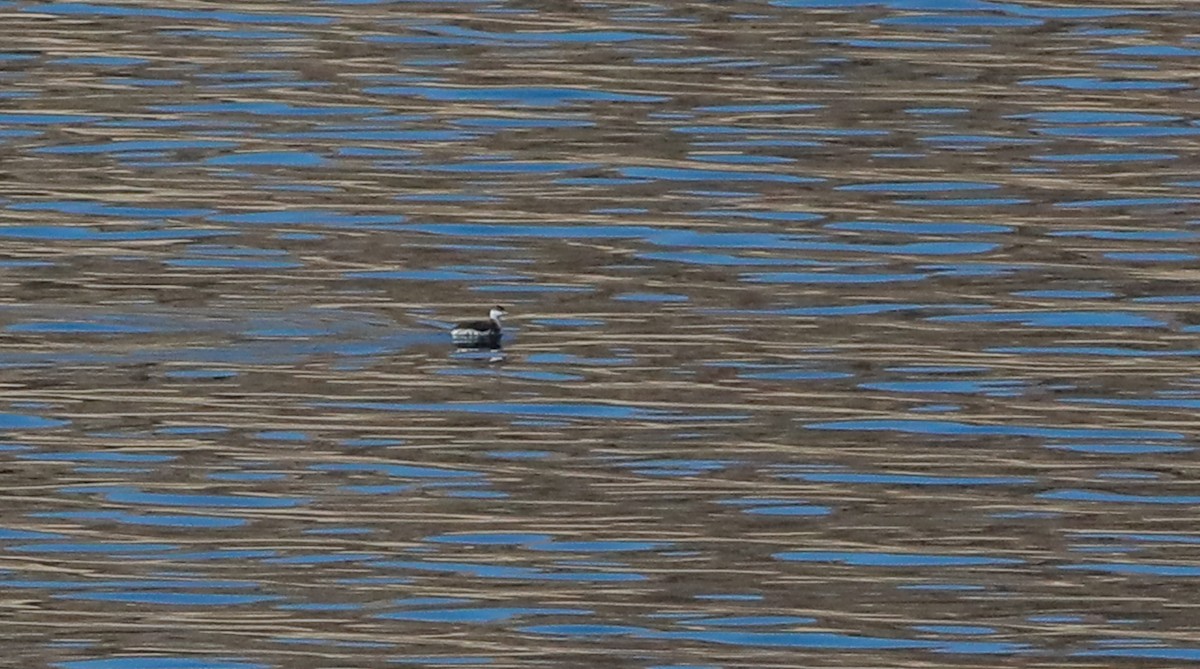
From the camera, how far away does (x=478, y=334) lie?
615 inches

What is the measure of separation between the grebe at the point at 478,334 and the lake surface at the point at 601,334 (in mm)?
133

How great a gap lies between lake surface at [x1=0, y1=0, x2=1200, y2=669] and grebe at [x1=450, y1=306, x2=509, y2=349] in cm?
13

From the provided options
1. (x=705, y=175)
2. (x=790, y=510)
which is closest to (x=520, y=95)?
(x=705, y=175)

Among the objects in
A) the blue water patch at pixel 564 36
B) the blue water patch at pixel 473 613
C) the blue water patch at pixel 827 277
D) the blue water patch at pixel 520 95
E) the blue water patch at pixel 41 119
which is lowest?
the blue water patch at pixel 827 277

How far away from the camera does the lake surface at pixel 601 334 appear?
37.6ft

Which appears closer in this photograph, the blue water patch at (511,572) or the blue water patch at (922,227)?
the blue water patch at (511,572)

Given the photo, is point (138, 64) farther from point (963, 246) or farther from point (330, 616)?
point (330, 616)

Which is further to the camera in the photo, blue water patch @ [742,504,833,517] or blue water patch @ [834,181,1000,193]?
blue water patch @ [834,181,1000,193]

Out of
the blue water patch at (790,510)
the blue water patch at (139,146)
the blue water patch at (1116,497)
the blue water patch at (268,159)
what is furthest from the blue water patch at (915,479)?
the blue water patch at (139,146)

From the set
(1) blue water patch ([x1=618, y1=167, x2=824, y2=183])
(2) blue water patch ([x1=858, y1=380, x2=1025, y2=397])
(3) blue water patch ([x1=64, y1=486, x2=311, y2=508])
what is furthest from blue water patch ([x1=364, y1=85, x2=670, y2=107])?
(3) blue water patch ([x1=64, y1=486, x2=311, y2=508])

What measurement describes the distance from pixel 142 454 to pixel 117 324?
2773 mm

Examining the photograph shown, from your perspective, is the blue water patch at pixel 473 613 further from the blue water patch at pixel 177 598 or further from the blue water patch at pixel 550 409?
the blue water patch at pixel 550 409

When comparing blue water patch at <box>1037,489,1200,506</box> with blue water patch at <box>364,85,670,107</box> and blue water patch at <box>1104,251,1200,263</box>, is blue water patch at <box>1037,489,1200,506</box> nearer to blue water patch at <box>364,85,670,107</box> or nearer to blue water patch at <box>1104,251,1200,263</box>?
blue water patch at <box>1104,251,1200,263</box>

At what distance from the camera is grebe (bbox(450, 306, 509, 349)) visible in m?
15.6
